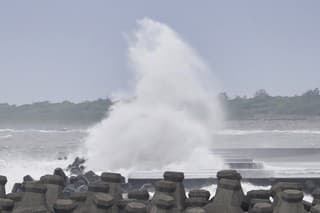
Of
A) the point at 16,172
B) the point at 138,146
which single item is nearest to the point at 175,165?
the point at 138,146

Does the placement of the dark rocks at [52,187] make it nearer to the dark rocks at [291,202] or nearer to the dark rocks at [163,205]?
the dark rocks at [163,205]

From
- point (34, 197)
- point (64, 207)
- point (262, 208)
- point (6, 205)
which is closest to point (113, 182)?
point (34, 197)

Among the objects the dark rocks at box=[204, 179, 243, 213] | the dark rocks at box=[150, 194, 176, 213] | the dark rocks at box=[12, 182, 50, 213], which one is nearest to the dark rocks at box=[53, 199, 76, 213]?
the dark rocks at box=[12, 182, 50, 213]

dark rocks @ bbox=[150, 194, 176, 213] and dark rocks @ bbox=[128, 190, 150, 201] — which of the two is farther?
dark rocks @ bbox=[128, 190, 150, 201]

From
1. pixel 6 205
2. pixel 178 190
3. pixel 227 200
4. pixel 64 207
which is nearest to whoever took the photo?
pixel 64 207

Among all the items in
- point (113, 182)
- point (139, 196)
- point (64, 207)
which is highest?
point (113, 182)

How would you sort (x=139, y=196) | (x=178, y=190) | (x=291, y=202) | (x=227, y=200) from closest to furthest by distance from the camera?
(x=291, y=202) < (x=227, y=200) < (x=178, y=190) < (x=139, y=196)

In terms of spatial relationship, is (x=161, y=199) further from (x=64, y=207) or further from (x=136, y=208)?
(x=64, y=207)

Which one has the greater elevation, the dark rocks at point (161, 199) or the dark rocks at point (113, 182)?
the dark rocks at point (113, 182)

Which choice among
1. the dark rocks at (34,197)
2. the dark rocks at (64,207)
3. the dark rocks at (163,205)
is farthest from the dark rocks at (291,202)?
the dark rocks at (34,197)

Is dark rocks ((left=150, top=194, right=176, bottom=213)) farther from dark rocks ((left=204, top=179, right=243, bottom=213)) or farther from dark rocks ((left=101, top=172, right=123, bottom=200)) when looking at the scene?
dark rocks ((left=101, top=172, right=123, bottom=200))

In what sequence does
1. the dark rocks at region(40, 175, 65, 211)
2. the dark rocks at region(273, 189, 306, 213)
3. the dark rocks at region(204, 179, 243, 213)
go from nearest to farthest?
the dark rocks at region(273, 189, 306, 213) < the dark rocks at region(204, 179, 243, 213) < the dark rocks at region(40, 175, 65, 211)

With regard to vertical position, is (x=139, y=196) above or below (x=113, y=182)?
below

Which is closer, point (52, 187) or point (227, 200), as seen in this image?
point (227, 200)
